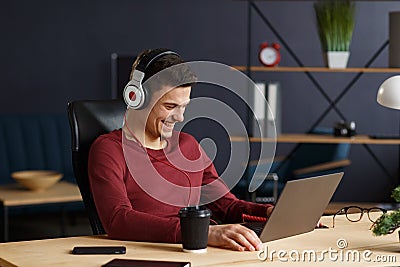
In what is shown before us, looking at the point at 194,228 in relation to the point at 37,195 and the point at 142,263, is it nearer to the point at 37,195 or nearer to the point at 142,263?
the point at 142,263

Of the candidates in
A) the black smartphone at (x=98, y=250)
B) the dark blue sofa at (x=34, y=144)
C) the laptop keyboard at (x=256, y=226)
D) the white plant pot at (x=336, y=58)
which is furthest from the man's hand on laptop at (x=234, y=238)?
the dark blue sofa at (x=34, y=144)

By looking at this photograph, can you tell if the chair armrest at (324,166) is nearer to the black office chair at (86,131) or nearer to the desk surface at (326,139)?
the desk surface at (326,139)

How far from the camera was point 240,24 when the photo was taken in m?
6.69

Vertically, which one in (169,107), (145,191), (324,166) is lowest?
(324,166)

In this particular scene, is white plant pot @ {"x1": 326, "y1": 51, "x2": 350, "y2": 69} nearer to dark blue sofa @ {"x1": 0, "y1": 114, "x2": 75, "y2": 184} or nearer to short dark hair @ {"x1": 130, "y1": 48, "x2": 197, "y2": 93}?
dark blue sofa @ {"x1": 0, "y1": 114, "x2": 75, "y2": 184}

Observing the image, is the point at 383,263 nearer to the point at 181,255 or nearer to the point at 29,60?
the point at 181,255

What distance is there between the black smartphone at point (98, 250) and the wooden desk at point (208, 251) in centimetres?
2

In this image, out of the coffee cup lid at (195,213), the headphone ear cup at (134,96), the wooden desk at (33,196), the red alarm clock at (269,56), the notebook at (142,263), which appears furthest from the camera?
the red alarm clock at (269,56)

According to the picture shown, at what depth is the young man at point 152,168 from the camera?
7.99 ft

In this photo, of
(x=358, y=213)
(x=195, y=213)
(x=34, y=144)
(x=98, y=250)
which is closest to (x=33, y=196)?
(x=34, y=144)

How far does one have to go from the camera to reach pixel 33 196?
491 centimetres

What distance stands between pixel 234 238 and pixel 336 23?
3349 mm

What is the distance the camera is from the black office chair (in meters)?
2.78

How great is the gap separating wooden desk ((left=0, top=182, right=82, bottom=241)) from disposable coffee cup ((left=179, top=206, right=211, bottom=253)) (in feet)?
8.89
